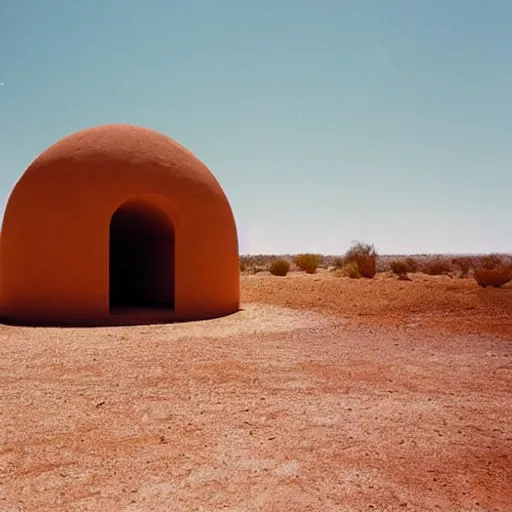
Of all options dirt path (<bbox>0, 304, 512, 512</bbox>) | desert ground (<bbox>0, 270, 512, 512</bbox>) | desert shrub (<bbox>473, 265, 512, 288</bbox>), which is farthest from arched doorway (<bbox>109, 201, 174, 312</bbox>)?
desert shrub (<bbox>473, 265, 512, 288</bbox>)

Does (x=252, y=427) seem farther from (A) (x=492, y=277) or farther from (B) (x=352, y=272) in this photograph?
(B) (x=352, y=272)

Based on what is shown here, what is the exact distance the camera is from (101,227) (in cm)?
931

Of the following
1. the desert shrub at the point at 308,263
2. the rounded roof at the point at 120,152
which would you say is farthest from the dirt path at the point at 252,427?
the desert shrub at the point at 308,263

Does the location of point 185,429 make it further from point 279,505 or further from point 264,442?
point 279,505

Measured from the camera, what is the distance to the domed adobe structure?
30.5ft

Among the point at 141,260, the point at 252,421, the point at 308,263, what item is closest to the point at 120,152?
the point at 141,260

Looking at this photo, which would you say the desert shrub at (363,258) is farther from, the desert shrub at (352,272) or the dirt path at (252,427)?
the dirt path at (252,427)


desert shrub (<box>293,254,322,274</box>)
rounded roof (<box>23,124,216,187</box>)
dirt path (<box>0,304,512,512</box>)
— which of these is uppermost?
→ rounded roof (<box>23,124,216,187</box>)

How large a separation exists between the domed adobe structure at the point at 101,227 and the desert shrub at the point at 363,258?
10.7 metres

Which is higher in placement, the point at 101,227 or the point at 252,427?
the point at 101,227

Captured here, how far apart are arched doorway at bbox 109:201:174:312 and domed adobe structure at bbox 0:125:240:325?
28.6 inches

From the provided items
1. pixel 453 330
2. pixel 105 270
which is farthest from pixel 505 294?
pixel 105 270

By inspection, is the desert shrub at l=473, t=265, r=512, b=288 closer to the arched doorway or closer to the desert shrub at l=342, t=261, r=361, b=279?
the desert shrub at l=342, t=261, r=361, b=279

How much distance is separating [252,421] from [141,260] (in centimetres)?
974
